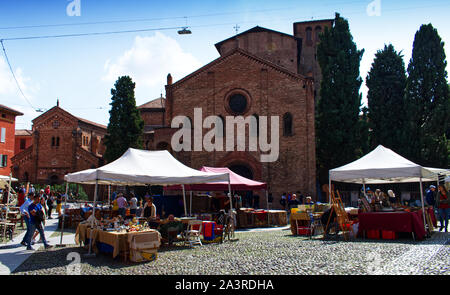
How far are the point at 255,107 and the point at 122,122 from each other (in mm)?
11668

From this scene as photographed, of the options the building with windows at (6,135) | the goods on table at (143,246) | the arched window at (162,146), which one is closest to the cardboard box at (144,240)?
the goods on table at (143,246)

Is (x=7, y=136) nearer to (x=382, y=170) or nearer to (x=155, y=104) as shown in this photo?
(x=155, y=104)

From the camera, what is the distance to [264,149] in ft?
86.5

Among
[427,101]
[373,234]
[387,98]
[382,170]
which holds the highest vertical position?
[387,98]

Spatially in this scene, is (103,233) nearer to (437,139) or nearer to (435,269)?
(435,269)

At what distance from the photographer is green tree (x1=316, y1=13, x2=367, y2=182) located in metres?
27.2

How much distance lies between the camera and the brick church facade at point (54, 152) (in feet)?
128

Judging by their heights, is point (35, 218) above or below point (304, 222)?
above

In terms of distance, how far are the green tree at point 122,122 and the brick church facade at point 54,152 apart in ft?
25.4

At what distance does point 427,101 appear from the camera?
29.1 metres

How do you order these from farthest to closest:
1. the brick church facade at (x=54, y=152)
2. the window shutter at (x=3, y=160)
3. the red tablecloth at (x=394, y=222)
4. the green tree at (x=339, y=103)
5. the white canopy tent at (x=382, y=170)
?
the brick church facade at (x=54, y=152) < the window shutter at (x=3, y=160) < the green tree at (x=339, y=103) < the white canopy tent at (x=382, y=170) < the red tablecloth at (x=394, y=222)

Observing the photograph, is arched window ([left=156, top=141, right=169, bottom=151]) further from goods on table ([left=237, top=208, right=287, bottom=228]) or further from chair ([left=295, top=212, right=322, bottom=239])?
chair ([left=295, top=212, right=322, bottom=239])

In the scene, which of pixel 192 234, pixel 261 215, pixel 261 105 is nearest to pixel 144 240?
pixel 192 234

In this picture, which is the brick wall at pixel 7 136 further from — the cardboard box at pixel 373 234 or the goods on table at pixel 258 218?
the cardboard box at pixel 373 234
